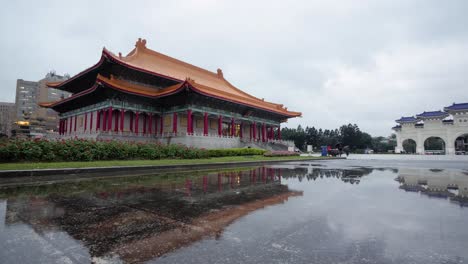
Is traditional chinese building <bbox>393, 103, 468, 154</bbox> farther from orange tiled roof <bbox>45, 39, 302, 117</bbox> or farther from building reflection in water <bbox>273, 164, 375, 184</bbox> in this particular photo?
building reflection in water <bbox>273, 164, 375, 184</bbox>

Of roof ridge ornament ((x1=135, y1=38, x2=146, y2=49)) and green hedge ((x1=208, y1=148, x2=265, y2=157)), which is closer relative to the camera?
green hedge ((x1=208, y1=148, x2=265, y2=157))

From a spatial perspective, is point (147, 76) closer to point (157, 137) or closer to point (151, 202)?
point (157, 137)

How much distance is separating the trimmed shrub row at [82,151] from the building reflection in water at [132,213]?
5506 mm

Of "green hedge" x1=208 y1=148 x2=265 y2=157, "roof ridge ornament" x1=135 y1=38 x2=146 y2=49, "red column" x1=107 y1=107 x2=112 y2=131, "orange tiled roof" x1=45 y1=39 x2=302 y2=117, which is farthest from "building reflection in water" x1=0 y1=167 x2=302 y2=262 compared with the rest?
"roof ridge ornament" x1=135 y1=38 x2=146 y2=49

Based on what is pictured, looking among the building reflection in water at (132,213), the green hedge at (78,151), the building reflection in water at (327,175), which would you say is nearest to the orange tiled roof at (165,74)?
the green hedge at (78,151)

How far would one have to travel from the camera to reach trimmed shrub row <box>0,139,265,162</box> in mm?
10344

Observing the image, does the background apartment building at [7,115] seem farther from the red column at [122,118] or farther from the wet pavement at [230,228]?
the wet pavement at [230,228]

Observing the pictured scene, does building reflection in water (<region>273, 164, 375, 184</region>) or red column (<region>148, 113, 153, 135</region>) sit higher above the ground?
red column (<region>148, 113, 153, 135</region>)

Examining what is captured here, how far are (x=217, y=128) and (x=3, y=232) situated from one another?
28.0 m

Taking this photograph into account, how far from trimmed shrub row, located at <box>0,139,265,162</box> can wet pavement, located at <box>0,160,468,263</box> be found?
6.14 m

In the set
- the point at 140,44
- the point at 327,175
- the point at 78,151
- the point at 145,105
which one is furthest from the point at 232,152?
the point at 140,44

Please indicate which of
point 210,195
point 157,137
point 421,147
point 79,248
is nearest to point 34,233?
point 79,248

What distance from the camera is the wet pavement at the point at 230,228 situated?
7.99 ft

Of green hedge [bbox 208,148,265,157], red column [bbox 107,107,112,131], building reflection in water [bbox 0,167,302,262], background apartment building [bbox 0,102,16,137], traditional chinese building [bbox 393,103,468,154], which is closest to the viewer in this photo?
building reflection in water [bbox 0,167,302,262]
